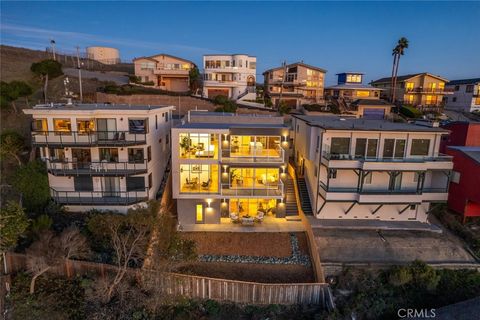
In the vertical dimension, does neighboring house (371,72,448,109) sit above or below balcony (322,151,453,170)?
above

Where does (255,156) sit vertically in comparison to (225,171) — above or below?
above

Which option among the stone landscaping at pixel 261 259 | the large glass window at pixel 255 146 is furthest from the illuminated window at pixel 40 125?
the stone landscaping at pixel 261 259

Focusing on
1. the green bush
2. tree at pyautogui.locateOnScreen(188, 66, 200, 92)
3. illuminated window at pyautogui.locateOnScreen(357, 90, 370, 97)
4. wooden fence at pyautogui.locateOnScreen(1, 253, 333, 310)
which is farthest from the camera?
illuminated window at pyautogui.locateOnScreen(357, 90, 370, 97)

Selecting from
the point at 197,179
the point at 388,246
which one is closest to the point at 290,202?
the point at 388,246

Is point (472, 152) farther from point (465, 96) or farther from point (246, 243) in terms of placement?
point (465, 96)

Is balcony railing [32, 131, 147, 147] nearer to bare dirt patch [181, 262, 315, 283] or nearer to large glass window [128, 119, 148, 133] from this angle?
large glass window [128, 119, 148, 133]

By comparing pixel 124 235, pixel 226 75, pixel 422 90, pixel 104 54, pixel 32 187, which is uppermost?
pixel 104 54

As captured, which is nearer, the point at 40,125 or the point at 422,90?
the point at 40,125

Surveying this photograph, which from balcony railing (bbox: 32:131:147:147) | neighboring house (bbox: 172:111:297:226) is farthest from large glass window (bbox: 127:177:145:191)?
Answer: neighboring house (bbox: 172:111:297:226)
